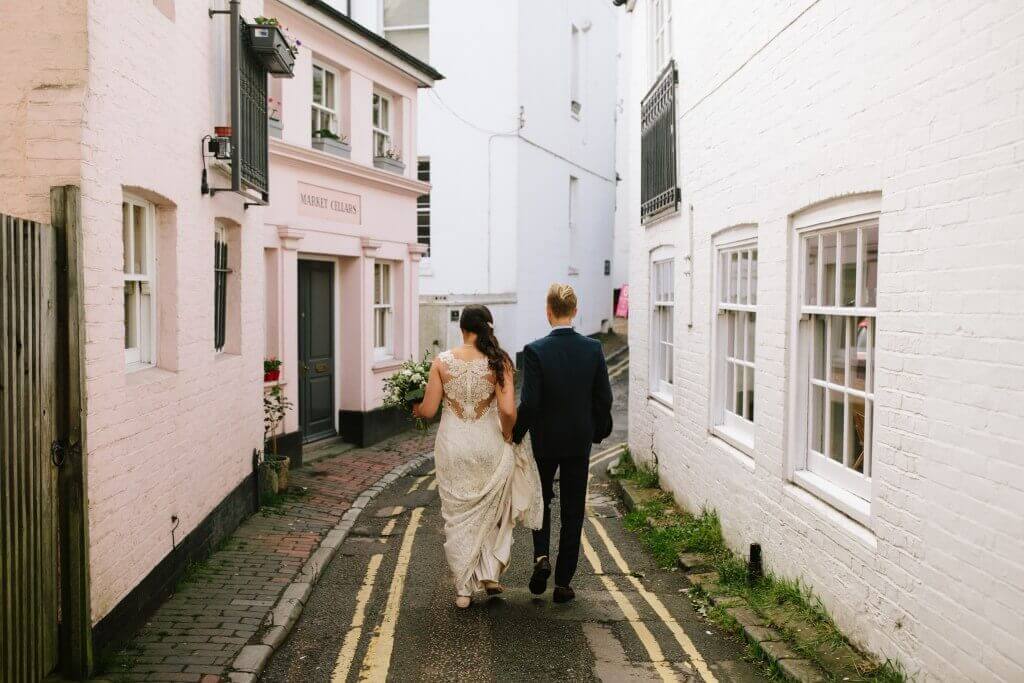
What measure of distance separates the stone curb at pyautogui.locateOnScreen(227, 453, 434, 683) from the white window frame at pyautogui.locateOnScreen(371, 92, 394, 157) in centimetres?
681

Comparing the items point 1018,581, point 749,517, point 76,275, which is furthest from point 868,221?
point 76,275

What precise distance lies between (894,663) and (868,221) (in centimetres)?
236

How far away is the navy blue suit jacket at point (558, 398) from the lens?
649cm

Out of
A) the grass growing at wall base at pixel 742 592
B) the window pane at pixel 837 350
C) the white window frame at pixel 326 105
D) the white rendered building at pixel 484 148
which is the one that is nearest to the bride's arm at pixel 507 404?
the grass growing at wall base at pixel 742 592

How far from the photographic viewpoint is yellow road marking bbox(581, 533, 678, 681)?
17.8 feet

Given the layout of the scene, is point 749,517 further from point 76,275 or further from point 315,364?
point 315,364

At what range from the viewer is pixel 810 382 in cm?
629

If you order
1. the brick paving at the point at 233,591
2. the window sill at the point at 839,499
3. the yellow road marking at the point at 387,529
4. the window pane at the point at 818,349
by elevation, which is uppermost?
the window pane at the point at 818,349

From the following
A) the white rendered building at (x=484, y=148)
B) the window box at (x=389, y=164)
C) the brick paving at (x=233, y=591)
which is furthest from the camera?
the white rendered building at (x=484, y=148)

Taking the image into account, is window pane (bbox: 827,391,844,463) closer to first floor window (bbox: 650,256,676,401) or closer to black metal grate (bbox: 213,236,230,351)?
first floor window (bbox: 650,256,676,401)

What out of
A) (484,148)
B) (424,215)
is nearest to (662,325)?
(484,148)

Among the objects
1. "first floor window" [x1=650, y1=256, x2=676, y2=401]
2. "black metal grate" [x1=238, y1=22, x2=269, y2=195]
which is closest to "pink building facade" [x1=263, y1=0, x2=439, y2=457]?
"black metal grate" [x1=238, y1=22, x2=269, y2=195]

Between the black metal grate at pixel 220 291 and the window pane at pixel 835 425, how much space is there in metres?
5.41

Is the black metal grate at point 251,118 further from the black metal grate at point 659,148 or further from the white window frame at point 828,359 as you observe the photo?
the white window frame at point 828,359
